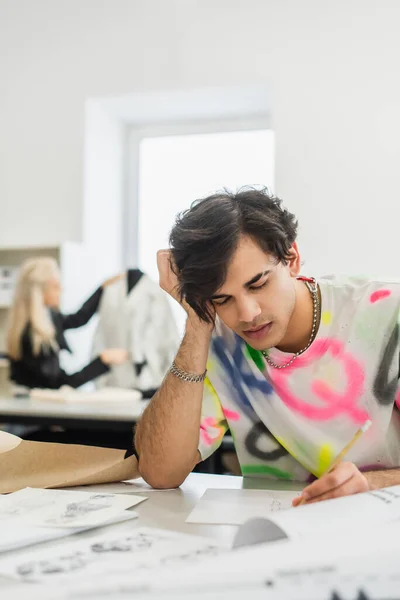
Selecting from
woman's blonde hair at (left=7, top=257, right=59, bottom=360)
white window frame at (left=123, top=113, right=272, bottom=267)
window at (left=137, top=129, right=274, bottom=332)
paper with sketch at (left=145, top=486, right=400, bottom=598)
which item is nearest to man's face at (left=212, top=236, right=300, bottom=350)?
paper with sketch at (left=145, top=486, right=400, bottom=598)

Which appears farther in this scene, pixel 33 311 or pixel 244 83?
pixel 244 83

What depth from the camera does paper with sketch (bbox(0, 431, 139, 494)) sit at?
1244mm

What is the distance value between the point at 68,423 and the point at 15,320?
4.20 ft

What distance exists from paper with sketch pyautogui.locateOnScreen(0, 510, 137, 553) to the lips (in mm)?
410

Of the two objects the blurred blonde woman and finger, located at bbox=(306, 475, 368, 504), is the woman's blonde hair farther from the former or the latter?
finger, located at bbox=(306, 475, 368, 504)

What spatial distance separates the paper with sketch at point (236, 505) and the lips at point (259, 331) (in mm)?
262

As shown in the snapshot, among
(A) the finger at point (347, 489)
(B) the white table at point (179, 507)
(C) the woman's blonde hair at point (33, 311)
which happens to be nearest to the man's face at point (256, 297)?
(B) the white table at point (179, 507)

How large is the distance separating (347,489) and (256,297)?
40 centimetres

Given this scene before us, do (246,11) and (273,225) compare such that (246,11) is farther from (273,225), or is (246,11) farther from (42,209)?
(273,225)

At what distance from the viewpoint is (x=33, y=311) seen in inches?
155

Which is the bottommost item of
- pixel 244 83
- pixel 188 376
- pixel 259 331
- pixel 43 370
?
pixel 43 370

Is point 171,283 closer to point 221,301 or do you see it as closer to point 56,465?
point 221,301

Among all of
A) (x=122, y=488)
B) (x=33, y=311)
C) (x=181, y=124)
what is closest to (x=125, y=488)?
(x=122, y=488)

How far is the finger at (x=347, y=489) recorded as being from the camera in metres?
0.92
